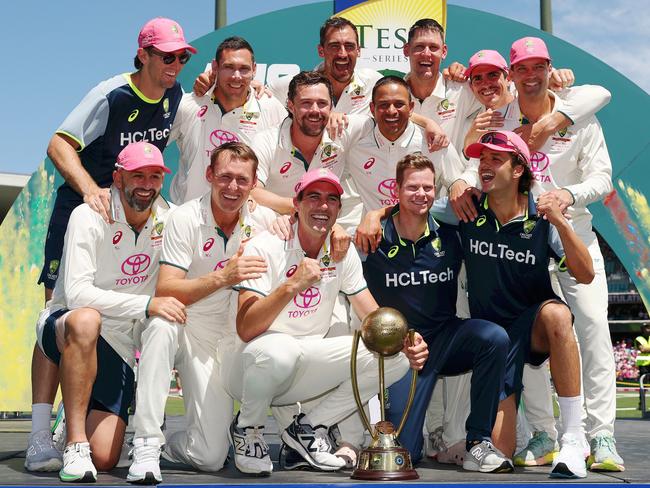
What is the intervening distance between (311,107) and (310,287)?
1150 mm

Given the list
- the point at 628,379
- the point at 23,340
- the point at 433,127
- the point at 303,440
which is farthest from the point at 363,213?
the point at 628,379

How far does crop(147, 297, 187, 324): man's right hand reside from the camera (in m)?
4.20

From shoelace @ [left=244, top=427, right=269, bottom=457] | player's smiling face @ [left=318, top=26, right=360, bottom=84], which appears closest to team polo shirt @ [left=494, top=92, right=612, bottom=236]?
player's smiling face @ [left=318, top=26, right=360, bottom=84]

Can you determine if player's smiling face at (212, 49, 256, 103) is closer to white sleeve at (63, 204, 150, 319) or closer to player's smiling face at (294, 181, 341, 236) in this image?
player's smiling face at (294, 181, 341, 236)

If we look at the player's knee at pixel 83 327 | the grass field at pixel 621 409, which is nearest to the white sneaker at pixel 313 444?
the player's knee at pixel 83 327

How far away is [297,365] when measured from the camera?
14.5 feet

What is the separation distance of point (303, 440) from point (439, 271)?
121cm

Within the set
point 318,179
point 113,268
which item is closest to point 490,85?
point 318,179

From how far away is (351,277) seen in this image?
4.63 meters

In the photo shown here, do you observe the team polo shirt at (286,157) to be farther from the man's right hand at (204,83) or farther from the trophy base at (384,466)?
the trophy base at (384,466)

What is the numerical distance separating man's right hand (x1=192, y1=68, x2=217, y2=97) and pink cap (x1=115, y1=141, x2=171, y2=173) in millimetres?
1229

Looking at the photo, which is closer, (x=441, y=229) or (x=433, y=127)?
Result: (x=441, y=229)

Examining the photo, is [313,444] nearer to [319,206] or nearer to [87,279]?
[319,206]

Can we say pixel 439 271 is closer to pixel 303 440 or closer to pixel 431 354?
pixel 431 354
